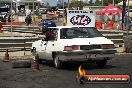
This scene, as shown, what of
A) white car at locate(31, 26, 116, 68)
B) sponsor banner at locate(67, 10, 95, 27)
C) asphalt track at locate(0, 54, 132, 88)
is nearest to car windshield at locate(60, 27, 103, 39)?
white car at locate(31, 26, 116, 68)

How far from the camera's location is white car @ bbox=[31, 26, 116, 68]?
45.3 ft

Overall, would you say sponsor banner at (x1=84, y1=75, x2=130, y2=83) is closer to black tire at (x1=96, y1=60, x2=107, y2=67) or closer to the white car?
the white car

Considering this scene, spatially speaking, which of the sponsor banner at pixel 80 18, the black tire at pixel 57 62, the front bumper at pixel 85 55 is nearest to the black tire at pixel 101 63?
the front bumper at pixel 85 55

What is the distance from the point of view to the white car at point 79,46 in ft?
45.3

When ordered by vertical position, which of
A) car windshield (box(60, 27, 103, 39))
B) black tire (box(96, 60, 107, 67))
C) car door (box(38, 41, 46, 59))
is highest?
car windshield (box(60, 27, 103, 39))

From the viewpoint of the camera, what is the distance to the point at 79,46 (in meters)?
13.8

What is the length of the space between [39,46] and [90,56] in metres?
3.07

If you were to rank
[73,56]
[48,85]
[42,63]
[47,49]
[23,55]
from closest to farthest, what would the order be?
[48,85] < [73,56] < [47,49] < [42,63] < [23,55]

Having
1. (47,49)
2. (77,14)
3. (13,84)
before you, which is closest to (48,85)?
(13,84)

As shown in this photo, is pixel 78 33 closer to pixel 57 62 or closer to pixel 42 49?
pixel 57 62

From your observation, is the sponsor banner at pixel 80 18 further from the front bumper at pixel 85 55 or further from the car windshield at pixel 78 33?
the front bumper at pixel 85 55

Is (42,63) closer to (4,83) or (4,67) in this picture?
(4,67)

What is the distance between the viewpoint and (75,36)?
1443cm

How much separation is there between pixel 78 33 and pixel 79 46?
935 millimetres
